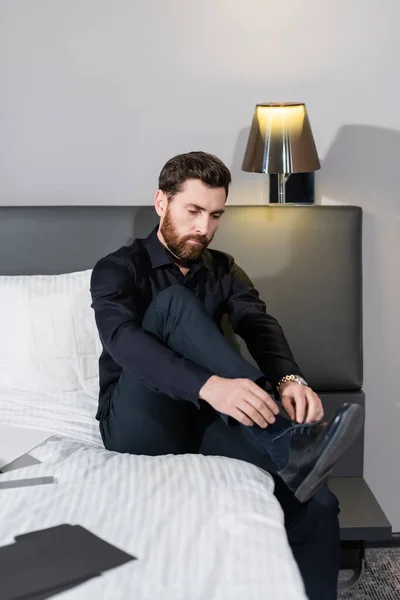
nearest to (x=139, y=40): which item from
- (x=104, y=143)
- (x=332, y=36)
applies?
(x=104, y=143)

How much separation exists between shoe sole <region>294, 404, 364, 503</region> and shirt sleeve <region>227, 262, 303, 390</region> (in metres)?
0.37

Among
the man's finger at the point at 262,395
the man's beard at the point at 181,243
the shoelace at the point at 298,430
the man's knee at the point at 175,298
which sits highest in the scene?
the man's beard at the point at 181,243

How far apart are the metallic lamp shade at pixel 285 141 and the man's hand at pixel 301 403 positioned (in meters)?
0.77

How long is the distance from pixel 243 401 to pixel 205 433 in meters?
0.32

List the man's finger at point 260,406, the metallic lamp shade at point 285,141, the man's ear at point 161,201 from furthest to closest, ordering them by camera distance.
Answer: the metallic lamp shade at point 285,141
the man's ear at point 161,201
the man's finger at point 260,406

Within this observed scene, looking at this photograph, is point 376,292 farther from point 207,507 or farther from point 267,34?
point 207,507

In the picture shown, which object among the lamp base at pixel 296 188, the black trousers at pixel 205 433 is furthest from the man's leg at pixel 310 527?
the lamp base at pixel 296 188

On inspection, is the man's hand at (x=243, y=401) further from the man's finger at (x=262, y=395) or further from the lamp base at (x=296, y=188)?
the lamp base at (x=296, y=188)

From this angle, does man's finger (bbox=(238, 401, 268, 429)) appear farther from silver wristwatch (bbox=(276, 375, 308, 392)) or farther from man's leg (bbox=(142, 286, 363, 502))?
silver wristwatch (bbox=(276, 375, 308, 392))

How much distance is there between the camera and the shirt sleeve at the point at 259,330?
209cm

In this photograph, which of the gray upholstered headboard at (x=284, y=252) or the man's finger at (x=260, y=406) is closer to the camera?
the man's finger at (x=260, y=406)

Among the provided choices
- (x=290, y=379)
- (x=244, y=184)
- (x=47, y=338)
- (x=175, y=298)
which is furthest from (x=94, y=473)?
(x=244, y=184)

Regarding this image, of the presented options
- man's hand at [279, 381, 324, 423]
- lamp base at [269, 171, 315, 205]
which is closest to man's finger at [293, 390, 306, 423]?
man's hand at [279, 381, 324, 423]

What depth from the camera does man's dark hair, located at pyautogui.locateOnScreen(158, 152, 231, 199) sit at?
84.3 inches
